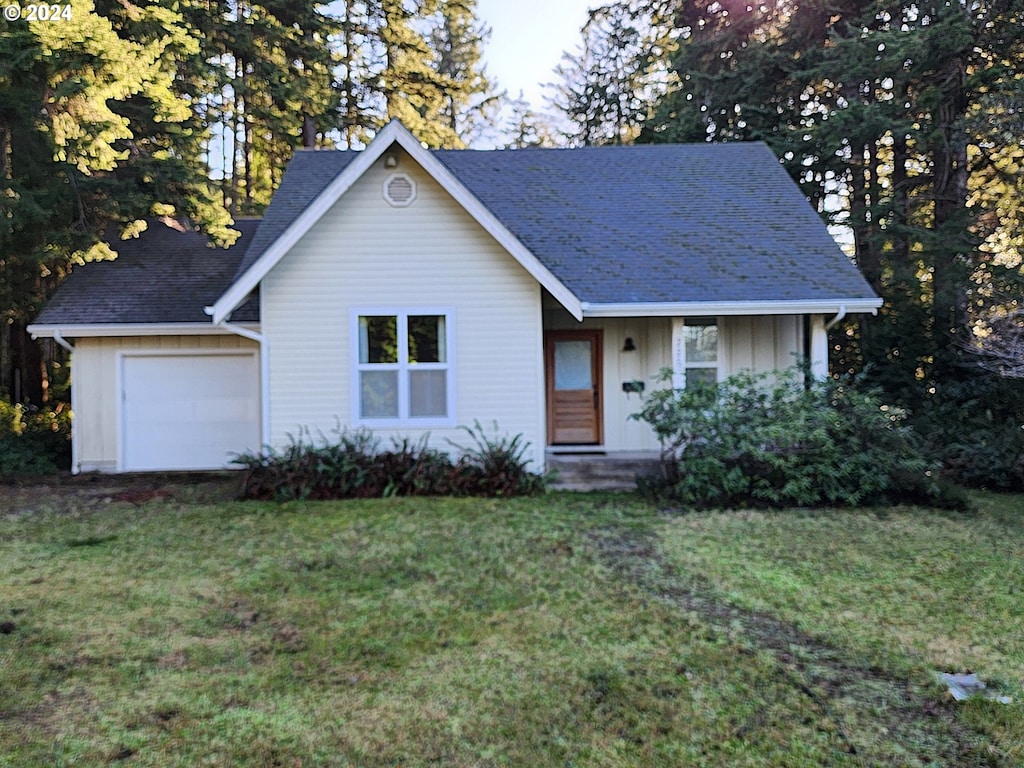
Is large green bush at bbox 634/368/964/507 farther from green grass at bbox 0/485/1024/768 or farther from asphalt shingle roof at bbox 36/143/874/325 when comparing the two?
asphalt shingle roof at bbox 36/143/874/325

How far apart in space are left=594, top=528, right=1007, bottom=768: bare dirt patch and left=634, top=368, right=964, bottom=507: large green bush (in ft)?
11.3

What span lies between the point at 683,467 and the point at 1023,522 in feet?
12.3

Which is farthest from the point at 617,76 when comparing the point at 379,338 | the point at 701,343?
the point at 379,338

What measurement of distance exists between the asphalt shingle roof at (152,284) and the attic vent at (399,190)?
3.47 metres

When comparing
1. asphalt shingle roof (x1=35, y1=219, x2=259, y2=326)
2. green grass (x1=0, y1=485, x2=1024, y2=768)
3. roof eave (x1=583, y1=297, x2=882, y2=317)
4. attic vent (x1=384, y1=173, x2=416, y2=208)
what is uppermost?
attic vent (x1=384, y1=173, x2=416, y2=208)

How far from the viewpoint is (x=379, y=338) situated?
9828 millimetres

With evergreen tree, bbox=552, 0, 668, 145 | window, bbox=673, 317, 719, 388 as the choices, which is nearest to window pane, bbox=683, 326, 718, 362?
window, bbox=673, 317, 719, 388

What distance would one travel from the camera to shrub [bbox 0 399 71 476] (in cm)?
1185

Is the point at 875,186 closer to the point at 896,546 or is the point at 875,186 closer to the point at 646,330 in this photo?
the point at 646,330

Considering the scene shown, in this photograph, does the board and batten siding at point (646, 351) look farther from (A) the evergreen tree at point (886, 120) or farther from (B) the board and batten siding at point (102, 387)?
(B) the board and batten siding at point (102, 387)

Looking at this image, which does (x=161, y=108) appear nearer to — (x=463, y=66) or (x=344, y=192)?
(x=344, y=192)

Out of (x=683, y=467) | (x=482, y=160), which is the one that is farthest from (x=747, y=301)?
(x=482, y=160)

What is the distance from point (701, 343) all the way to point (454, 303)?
422 centimetres

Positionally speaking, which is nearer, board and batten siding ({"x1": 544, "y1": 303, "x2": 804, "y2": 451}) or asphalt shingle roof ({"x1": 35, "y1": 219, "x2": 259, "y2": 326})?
board and batten siding ({"x1": 544, "y1": 303, "x2": 804, "y2": 451})
